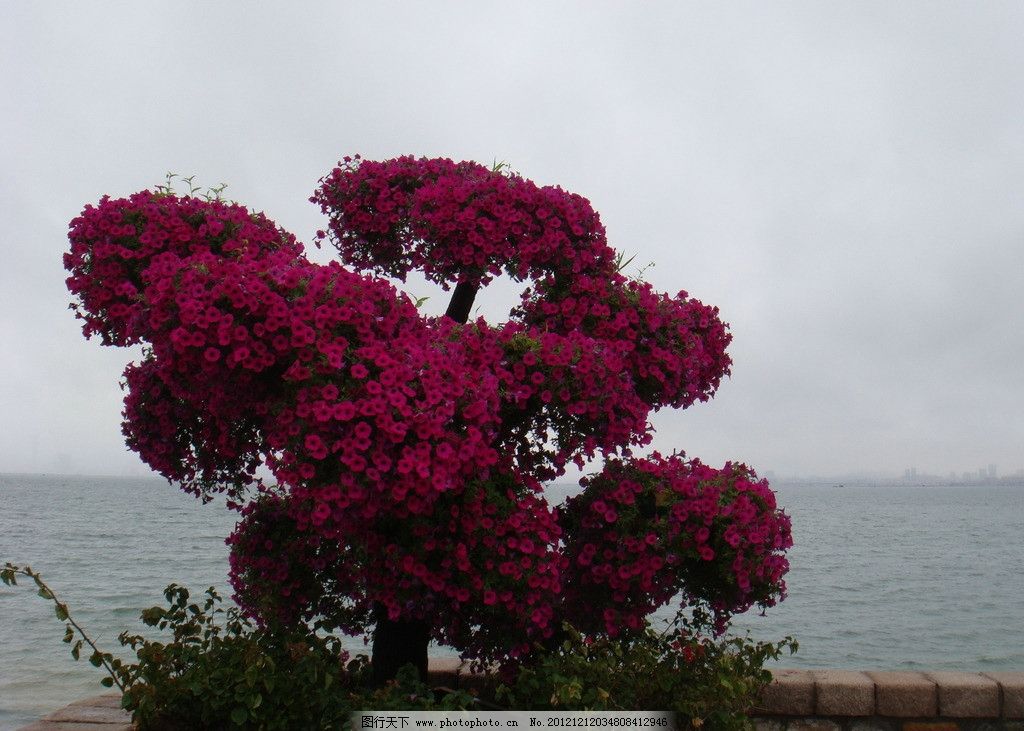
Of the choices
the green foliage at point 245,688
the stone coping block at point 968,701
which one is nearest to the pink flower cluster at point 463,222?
the green foliage at point 245,688

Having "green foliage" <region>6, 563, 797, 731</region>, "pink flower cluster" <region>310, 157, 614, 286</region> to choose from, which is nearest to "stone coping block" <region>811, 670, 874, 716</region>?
"green foliage" <region>6, 563, 797, 731</region>

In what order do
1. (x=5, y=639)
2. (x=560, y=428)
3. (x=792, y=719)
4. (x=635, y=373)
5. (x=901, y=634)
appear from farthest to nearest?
(x=901, y=634), (x=5, y=639), (x=792, y=719), (x=635, y=373), (x=560, y=428)

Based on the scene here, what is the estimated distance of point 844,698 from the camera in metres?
4.90

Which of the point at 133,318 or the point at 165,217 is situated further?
the point at 165,217

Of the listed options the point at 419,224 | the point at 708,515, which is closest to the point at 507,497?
the point at 708,515

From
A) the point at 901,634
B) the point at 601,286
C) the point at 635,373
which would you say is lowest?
the point at 901,634

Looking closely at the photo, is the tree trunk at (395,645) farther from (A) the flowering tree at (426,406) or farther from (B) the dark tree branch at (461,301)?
(B) the dark tree branch at (461,301)

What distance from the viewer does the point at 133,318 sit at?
3.65 meters

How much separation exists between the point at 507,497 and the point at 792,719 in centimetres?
248

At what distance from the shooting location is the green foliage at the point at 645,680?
162 inches

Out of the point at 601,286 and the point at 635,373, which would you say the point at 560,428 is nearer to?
the point at 635,373

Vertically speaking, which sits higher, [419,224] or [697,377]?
[419,224]

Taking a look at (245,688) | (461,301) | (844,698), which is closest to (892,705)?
(844,698)

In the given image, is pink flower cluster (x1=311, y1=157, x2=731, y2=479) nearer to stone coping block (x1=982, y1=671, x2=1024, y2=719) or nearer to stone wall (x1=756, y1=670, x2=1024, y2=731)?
stone wall (x1=756, y1=670, x2=1024, y2=731)
